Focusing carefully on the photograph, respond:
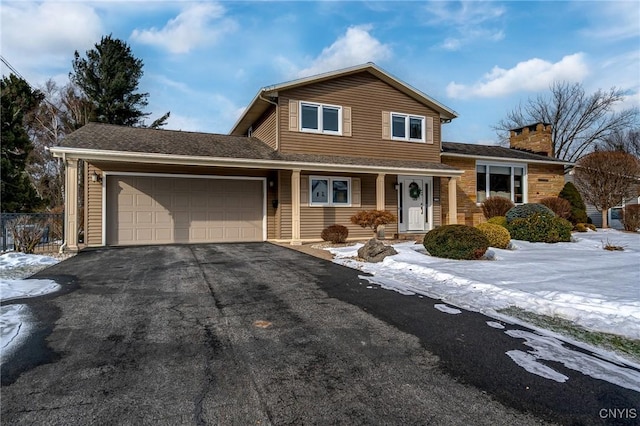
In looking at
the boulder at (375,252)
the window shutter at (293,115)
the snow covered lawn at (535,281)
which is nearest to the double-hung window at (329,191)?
the window shutter at (293,115)

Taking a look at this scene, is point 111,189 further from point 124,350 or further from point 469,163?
point 469,163

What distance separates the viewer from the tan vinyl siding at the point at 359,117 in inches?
502

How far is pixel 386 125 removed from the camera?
46.8ft

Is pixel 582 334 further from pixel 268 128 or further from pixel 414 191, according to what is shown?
pixel 268 128

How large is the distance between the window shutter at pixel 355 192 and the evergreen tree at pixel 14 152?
1369cm

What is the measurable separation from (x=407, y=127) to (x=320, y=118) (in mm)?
3769

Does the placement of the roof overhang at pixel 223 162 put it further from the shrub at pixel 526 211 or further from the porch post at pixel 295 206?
the shrub at pixel 526 211

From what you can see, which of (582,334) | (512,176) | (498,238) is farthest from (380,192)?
(582,334)

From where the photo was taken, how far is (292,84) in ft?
40.7

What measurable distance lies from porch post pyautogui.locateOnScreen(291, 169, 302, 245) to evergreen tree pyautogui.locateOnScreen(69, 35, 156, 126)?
17974mm

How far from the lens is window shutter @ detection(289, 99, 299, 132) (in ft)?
41.7

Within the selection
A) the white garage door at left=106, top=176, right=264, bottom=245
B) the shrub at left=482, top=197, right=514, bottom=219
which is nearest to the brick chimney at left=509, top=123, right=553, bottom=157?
the shrub at left=482, top=197, right=514, bottom=219

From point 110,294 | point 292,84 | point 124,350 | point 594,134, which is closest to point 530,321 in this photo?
point 124,350

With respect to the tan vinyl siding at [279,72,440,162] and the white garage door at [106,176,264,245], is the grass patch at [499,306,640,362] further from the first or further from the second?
the white garage door at [106,176,264,245]
